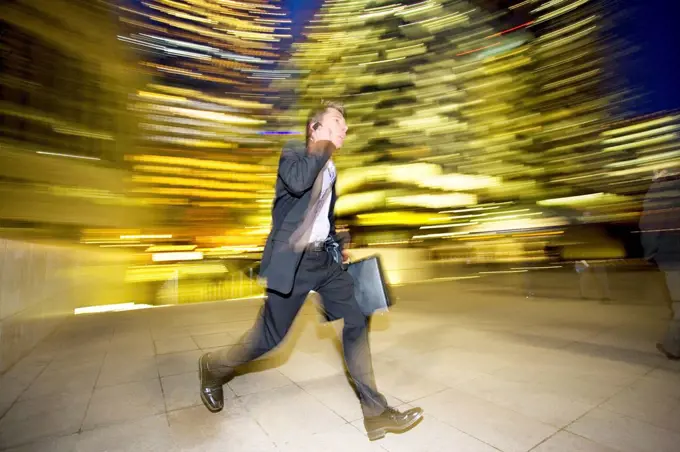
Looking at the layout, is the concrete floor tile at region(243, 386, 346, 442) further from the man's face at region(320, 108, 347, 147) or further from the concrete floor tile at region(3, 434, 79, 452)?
the man's face at region(320, 108, 347, 147)

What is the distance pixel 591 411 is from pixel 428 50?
3369cm

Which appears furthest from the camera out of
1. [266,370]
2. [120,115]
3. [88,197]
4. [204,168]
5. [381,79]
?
[204,168]

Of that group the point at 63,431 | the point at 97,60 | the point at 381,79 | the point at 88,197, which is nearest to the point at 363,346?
the point at 63,431

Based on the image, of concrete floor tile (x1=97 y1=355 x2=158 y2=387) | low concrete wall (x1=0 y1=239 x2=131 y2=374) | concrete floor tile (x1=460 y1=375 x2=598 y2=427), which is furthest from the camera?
low concrete wall (x1=0 y1=239 x2=131 y2=374)

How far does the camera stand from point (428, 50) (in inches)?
1232

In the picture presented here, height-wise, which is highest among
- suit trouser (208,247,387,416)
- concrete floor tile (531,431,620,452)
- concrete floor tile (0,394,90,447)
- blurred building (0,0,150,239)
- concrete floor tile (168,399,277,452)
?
blurred building (0,0,150,239)

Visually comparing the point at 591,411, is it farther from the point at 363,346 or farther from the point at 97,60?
the point at 97,60

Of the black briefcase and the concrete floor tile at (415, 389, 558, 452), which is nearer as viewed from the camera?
the concrete floor tile at (415, 389, 558, 452)

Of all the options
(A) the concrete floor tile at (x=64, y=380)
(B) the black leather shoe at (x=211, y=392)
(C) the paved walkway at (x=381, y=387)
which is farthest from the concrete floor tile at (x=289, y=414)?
(A) the concrete floor tile at (x=64, y=380)

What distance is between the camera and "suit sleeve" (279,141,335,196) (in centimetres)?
208

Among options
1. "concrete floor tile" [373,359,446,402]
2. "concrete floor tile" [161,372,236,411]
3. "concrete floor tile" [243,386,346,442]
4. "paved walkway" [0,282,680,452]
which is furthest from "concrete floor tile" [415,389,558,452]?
"concrete floor tile" [161,372,236,411]

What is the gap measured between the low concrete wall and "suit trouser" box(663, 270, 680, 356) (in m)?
6.66

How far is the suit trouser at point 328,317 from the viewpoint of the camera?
2.29 meters

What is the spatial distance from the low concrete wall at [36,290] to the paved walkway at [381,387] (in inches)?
10.9
